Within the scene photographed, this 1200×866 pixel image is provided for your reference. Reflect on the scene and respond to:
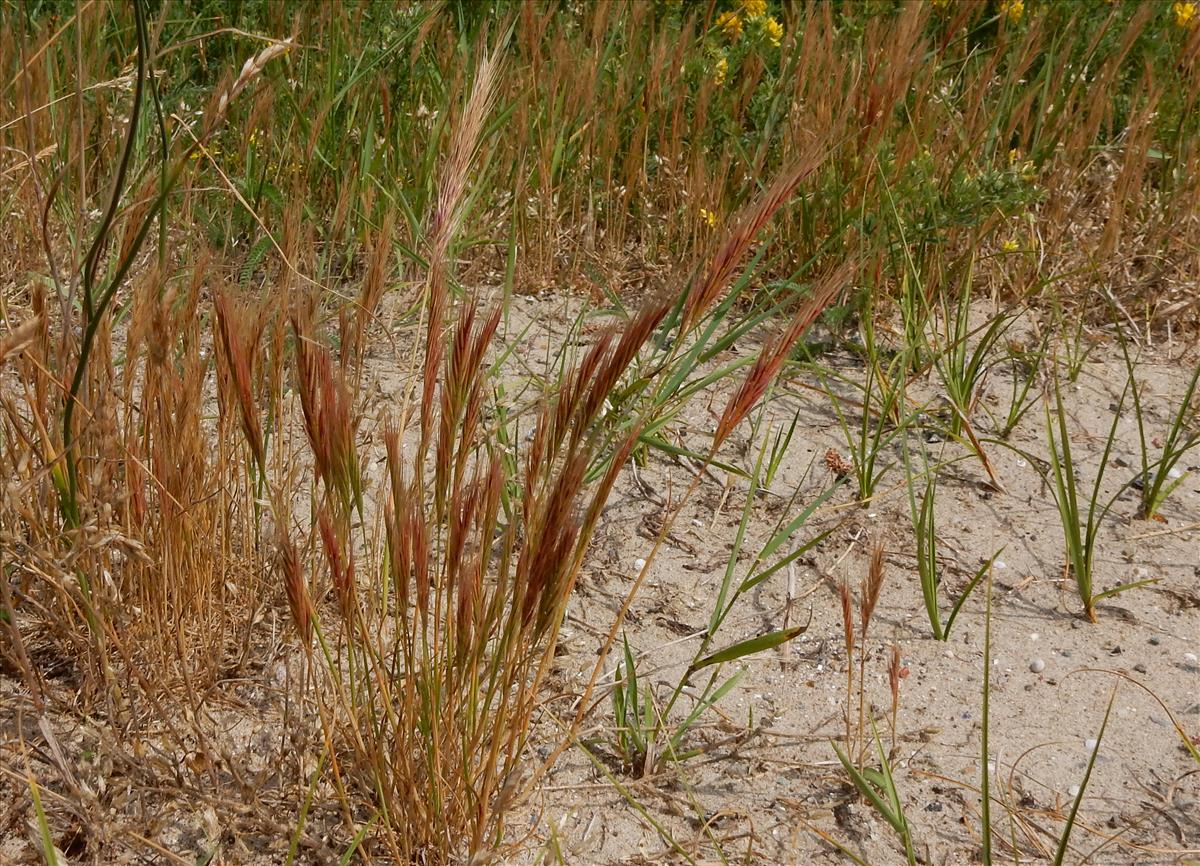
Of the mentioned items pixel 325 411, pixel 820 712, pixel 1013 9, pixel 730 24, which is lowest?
pixel 820 712

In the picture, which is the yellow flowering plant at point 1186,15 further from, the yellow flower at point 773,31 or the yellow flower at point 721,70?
the yellow flower at point 721,70

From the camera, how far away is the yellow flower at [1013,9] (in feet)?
11.0

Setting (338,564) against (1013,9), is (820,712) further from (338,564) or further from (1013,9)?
→ (1013,9)

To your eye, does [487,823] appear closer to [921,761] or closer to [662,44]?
[921,761]

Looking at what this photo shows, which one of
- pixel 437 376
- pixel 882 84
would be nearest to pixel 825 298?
pixel 437 376

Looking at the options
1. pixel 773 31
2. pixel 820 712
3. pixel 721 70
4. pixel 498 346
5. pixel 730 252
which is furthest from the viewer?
pixel 773 31

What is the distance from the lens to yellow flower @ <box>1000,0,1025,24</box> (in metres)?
3.36

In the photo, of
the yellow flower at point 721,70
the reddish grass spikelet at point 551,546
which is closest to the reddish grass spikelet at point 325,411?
the reddish grass spikelet at point 551,546

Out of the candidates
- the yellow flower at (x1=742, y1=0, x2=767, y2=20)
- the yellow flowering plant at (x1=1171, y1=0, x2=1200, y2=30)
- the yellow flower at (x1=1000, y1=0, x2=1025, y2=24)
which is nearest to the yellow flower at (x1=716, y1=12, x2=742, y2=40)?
the yellow flower at (x1=742, y1=0, x2=767, y2=20)

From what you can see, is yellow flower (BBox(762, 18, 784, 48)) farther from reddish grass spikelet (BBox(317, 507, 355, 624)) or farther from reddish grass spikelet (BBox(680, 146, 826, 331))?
reddish grass spikelet (BBox(317, 507, 355, 624))

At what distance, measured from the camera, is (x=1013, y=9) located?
3373 mm

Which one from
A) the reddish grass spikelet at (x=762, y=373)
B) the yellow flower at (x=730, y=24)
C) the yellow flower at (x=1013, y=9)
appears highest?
the yellow flower at (x=1013, y=9)

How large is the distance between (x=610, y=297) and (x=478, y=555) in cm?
149

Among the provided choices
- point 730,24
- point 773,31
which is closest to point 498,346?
point 773,31
